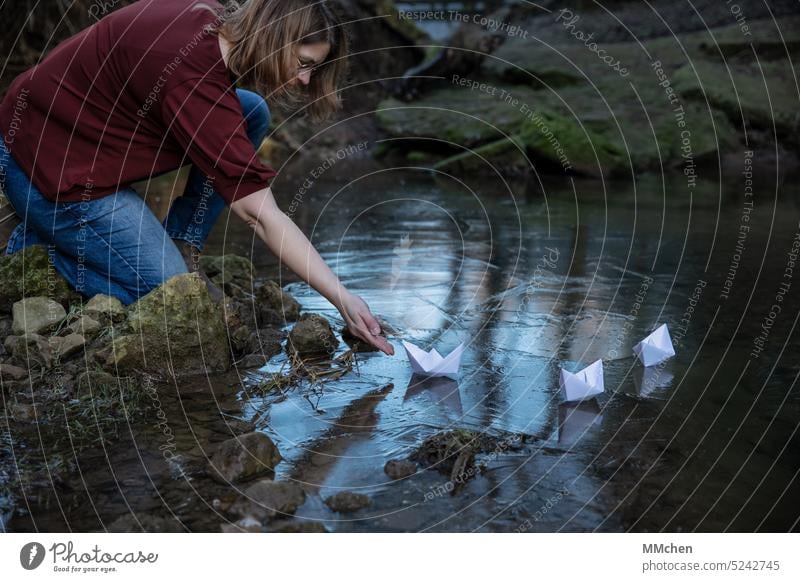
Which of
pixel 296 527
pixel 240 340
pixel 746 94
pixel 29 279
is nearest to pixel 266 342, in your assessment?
pixel 240 340

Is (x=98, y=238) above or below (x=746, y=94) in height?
below

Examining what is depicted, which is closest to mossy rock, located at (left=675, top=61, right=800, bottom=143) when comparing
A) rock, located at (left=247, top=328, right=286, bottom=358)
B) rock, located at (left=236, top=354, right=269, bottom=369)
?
rock, located at (left=247, top=328, right=286, bottom=358)

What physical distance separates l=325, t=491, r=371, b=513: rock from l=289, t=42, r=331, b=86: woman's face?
154cm

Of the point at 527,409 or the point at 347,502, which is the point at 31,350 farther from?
the point at 527,409

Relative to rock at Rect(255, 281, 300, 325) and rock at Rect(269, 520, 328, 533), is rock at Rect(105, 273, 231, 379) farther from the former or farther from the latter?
rock at Rect(269, 520, 328, 533)

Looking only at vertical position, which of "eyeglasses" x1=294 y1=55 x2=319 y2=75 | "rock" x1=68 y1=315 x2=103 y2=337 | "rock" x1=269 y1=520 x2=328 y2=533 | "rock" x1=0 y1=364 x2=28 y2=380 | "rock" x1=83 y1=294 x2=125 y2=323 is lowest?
"rock" x1=269 y1=520 x2=328 y2=533

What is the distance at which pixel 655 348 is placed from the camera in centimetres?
339

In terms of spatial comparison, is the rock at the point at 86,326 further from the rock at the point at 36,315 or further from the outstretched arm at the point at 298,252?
the outstretched arm at the point at 298,252

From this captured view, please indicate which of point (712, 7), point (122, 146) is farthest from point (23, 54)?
point (712, 7)

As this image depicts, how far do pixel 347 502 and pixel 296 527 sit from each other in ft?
0.53

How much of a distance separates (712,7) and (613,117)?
7.89m

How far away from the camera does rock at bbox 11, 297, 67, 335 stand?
3.36 m

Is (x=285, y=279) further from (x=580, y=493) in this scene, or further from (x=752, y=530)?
(x=752, y=530)

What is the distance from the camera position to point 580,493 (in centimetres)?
234
